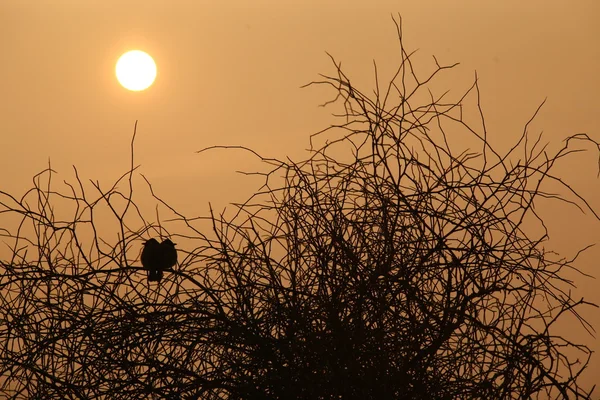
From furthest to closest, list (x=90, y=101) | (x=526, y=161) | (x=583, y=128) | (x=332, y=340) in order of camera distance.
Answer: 1. (x=90, y=101)
2. (x=583, y=128)
3. (x=526, y=161)
4. (x=332, y=340)

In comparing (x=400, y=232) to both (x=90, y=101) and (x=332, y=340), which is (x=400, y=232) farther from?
(x=90, y=101)

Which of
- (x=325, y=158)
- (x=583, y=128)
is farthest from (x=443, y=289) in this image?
Result: (x=583, y=128)

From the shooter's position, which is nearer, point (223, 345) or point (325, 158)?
point (223, 345)

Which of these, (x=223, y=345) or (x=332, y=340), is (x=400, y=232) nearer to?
(x=332, y=340)

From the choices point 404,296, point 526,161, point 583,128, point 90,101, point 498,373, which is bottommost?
point 498,373

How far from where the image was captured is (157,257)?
1100mm

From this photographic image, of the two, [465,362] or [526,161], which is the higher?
[526,161]

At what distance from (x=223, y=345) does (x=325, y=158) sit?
36cm

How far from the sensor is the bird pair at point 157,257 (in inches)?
43.1

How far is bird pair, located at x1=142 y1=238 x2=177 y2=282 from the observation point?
110 cm

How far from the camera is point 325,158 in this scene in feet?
3.91

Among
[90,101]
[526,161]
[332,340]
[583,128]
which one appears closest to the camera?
[332,340]

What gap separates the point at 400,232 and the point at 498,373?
236mm

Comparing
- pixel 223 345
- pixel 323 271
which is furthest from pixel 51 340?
→ pixel 323 271
